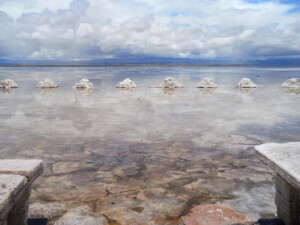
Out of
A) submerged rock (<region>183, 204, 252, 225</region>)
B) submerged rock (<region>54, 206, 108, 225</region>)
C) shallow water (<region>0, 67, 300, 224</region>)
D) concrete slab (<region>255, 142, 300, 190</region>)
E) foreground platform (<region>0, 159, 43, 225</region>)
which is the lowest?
submerged rock (<region>54, 206, 108, 225</region>)

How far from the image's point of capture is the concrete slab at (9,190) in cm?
200

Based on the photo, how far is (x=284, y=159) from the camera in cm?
260

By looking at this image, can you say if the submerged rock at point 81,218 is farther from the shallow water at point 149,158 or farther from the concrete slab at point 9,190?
the concrete slab at point 9,190

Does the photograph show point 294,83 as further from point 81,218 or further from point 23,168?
point 23,168

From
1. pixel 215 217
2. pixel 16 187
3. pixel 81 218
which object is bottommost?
pixel 81 218

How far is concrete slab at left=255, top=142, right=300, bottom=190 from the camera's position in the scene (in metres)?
2.30

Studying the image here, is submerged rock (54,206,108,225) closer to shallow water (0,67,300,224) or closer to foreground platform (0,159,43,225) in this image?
shallow water (0,67,300,224)

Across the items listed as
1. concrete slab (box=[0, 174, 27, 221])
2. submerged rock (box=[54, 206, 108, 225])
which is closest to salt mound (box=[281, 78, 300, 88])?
submerged rock (box=[54, 206, 108, 225])

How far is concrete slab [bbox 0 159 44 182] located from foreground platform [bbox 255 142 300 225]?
7.23ft

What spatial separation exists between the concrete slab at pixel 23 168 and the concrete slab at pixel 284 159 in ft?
7.23

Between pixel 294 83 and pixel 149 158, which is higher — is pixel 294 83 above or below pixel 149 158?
above

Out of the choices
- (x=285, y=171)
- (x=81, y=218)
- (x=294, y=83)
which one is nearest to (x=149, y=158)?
(x=81, y=218)

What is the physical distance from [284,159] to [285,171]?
24cm

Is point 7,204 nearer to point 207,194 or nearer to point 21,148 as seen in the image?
point 207,194
